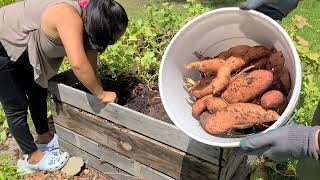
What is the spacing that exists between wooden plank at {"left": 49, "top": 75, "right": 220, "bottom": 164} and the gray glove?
0.57 meters

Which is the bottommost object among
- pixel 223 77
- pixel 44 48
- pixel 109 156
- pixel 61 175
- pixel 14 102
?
pixel 61 175

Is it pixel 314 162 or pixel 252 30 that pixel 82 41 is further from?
pixel 314 162

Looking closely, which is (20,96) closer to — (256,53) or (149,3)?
(256,53)

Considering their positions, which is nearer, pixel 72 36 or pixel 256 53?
pixel 256 53

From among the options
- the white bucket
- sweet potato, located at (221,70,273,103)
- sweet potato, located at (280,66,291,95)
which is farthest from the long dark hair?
sweet potato, located at (280,66,291,95)

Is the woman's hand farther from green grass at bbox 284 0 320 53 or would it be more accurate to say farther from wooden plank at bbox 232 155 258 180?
green grass at bbox 284 0 320 53

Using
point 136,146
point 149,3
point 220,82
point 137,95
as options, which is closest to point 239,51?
point 220,82

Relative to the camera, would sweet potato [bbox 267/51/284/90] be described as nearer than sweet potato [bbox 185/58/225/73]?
Yes

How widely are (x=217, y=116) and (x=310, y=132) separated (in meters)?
0.45

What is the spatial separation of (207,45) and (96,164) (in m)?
1.35

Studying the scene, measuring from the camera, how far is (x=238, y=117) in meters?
1.75

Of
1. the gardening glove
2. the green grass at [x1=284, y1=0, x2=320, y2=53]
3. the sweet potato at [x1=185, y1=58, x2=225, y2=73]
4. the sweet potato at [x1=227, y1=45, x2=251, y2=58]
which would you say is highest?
the gardening glove

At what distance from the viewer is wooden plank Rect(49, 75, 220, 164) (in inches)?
86.4

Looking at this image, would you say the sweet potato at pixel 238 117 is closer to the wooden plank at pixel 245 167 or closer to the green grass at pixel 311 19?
the wooden plank at pixel 245 167
